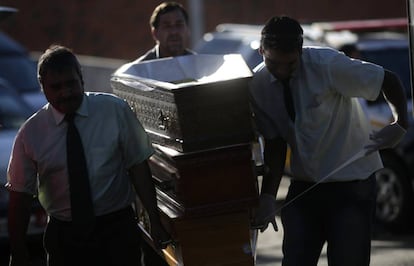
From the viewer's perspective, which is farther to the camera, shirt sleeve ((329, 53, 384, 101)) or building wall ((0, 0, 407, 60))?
building wall ((0, 0, 407, 60))

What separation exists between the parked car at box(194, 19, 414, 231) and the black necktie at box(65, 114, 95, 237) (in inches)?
217

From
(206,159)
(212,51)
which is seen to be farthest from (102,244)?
(212,51)

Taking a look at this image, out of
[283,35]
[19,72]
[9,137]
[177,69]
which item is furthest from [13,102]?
[283,35]

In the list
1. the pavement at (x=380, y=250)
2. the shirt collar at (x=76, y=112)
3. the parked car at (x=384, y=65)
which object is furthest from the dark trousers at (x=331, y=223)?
the parked car at (x=384, y=65)

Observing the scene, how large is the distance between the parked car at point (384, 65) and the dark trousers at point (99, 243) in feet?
17.5

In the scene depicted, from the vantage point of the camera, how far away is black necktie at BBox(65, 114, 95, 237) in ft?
15.6

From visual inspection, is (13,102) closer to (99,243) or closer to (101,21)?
(99,243)

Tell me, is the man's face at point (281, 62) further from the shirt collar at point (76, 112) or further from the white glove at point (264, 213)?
the shirt collar at point (76, 112)

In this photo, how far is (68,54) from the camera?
189 inches

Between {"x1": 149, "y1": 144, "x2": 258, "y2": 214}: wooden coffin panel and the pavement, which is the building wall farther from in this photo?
{"x1": 149, "y1": 144, "x2": 258, "y2": 214}: wooden coffin panel

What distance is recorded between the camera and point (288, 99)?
528 cm

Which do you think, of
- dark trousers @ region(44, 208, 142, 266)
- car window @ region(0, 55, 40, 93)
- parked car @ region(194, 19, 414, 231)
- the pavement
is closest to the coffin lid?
dark trousers @ region(44, 208, 142, 266)

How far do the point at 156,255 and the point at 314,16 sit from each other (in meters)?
20.0

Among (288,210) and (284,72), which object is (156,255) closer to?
(288,210)
